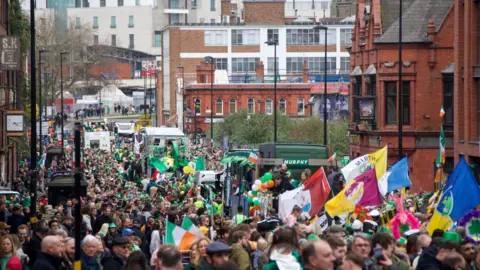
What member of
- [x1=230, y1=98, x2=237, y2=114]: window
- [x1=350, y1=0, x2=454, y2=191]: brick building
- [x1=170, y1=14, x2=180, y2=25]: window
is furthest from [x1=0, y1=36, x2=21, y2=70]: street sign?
[x1=170, y1=14, x2=180, y2=25]: window

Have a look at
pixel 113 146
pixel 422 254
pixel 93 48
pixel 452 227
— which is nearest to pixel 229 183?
pixel 452 227

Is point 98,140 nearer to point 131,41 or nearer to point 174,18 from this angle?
point 174,18

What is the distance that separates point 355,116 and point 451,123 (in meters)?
9.68

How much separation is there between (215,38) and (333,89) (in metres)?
27.3

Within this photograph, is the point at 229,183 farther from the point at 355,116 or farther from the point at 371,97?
the point at 355,116

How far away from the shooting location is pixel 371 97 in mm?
56750

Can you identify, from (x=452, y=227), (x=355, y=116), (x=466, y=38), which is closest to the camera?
(x=452, y=227)

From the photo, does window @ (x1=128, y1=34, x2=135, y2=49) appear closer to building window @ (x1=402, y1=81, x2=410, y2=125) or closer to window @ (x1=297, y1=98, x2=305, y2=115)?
window @ (x1=297, y1=98, x2=305, y2=115)

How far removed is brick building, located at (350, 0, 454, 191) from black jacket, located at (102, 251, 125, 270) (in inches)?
1432

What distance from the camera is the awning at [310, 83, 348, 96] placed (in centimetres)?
10126

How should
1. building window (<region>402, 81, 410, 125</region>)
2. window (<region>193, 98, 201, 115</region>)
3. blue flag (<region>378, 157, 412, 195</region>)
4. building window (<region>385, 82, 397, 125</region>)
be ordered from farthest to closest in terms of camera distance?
1. window (<region>193, 98, 201, 115</region>)
2. building window (<region>385, 82, 397, 125</region>)
3. building window (<region>402, 81, 410, 125</region>)
4. blue flag (<region>378, 157, 412, 195</region>)

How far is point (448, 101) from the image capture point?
177ft

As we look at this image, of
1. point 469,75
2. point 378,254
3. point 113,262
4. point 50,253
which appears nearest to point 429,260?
point 378,254

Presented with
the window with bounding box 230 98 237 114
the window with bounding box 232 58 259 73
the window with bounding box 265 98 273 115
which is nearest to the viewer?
the window with bounding box 265 98 273 115
